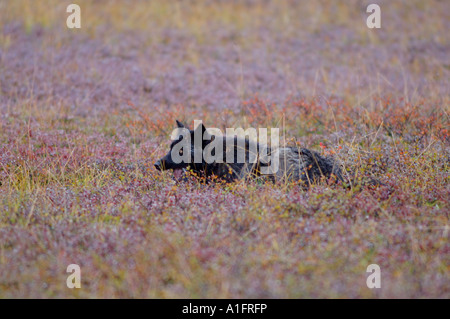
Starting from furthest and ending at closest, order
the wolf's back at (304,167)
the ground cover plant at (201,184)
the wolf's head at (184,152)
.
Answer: the wolf's head at (184,152)
the wolf's back at (304,167)
the ground cover plant at (201,184)

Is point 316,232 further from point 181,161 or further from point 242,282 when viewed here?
point 181,161

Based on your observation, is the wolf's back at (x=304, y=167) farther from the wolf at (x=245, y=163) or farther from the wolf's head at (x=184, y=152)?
the wolf's head at (x=184, y=152)

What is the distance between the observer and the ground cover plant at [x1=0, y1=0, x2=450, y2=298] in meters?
4.30

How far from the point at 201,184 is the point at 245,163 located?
101 cm

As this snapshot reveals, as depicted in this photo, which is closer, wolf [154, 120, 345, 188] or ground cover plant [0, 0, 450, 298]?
ground cover plant [0, 0, 450, 298]

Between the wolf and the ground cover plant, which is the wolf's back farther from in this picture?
the ground cover plant

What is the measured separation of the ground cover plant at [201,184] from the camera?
430 centimetres

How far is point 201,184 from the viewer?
7.32 meters

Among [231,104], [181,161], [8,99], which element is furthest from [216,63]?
[181,161]

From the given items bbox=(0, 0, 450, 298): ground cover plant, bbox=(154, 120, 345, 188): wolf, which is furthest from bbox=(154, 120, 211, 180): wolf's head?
bbox=(0, 0, 450, 298): ground cover plant

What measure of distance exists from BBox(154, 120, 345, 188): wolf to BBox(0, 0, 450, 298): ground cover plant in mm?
332

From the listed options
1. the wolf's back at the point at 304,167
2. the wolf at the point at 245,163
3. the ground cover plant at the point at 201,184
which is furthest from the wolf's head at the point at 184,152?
the wolf's back at the point at 304,167

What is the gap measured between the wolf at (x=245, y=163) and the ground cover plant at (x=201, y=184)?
0.33 meters

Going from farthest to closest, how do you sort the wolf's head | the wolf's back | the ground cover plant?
the wolf's head → the wolf's back → the ground cover plant
